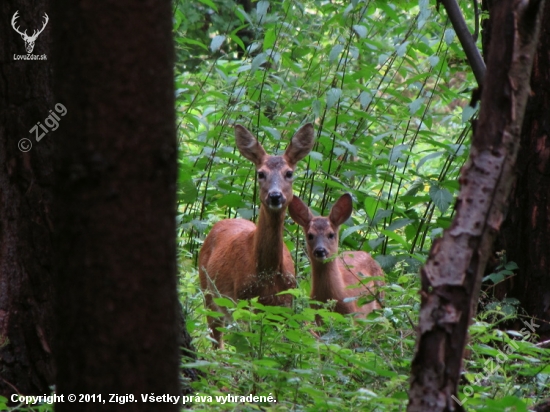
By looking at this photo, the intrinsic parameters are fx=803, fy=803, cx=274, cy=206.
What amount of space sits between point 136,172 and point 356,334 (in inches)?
86.6

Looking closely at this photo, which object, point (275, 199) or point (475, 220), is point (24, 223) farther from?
point (275, 199)

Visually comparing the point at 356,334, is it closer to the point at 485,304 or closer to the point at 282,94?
the point at 485,304

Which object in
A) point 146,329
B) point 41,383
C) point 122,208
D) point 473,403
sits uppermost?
point 122,208

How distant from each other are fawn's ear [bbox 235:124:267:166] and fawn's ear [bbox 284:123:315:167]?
0.25 meters

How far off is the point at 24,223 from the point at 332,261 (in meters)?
3.51

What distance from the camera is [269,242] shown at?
6434mm

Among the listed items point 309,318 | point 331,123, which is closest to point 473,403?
point 309,318

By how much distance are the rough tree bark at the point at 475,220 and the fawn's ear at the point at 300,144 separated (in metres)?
4.17

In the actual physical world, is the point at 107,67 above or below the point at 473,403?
above

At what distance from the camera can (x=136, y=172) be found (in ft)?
5.56

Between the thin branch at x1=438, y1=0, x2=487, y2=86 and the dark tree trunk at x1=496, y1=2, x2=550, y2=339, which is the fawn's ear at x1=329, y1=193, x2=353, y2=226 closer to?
the dark tree trunk at x1=496, y1=2, x2=550, y2=339

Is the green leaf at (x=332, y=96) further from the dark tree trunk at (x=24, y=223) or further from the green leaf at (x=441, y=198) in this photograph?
the dark tree trunk at (x=24, y=223)

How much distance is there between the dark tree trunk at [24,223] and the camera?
3387mm

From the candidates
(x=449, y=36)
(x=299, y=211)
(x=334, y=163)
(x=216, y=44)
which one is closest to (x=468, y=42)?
(x=449, y=36)
